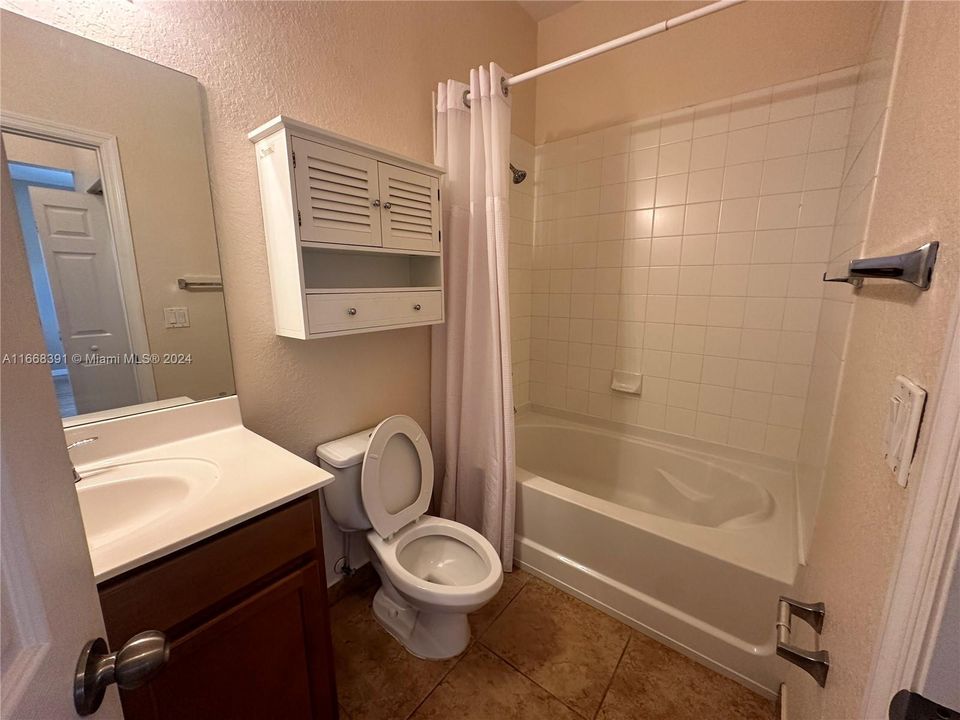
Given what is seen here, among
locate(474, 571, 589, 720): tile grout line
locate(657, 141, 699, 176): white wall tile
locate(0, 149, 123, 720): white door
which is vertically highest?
locate(657, 141, 699, 176): white wall tile

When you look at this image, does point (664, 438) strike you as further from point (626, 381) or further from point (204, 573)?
point (204, 573)

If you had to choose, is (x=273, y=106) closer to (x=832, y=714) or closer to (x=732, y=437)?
(x=832, y=714)

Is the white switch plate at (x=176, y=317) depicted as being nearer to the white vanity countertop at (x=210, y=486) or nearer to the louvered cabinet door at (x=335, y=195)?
the white vanity countertop at (x=210, y=486)

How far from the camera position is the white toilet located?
1401 millimetres

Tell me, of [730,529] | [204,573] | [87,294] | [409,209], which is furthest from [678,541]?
[87,294]

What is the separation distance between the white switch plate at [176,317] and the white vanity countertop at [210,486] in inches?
9.7

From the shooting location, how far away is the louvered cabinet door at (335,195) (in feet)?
3.87

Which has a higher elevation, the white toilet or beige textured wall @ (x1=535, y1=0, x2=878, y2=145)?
beige textured wall @ (x1=535, y1=0, x2=878, y2=145)

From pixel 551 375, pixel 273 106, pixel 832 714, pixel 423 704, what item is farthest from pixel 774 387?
pixel 273 106

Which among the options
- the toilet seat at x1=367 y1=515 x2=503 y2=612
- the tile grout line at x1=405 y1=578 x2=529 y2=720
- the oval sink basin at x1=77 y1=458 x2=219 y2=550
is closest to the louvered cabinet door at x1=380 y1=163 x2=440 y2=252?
the oval sink basin at x1=77 y1=458 x2=219 y2=550

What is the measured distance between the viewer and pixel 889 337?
0.56 m

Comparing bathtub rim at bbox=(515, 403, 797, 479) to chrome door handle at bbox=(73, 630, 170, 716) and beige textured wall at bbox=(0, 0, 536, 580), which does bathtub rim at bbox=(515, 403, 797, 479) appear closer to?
beige textured wall at bbox=(0, 0, 536, 580)

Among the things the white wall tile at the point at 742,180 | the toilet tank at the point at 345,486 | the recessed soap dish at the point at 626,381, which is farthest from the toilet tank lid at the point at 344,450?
the white wall tile at the point at 742,180

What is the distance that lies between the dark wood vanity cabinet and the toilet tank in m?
0.38
